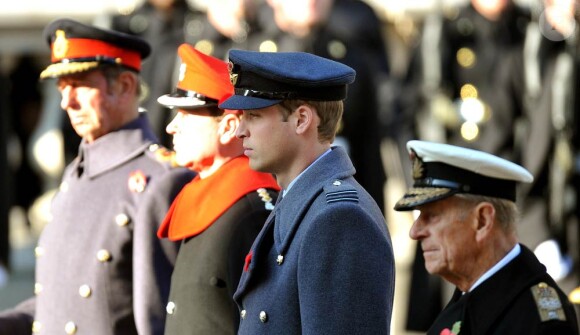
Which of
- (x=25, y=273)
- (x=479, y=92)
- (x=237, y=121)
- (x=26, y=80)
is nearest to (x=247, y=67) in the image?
(x=237, y=121)

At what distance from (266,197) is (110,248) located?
73cm

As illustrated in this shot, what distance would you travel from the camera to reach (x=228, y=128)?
6176 millimetres

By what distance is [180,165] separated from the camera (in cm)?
647

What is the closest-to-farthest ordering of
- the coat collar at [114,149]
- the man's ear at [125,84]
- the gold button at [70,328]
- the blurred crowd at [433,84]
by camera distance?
the gold button at [70,328]
the coat collar at [114,149]
the man's ear at [125,84]
the blurred crowd at [433,84]

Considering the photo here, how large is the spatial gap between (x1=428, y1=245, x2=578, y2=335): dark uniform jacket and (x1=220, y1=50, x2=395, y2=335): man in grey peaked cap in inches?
17.2

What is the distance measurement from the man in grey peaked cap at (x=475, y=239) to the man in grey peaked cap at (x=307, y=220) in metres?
0.47

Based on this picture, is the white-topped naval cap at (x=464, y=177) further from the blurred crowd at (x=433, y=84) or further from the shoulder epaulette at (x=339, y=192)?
the blurred crowd at (x=433, y=84)

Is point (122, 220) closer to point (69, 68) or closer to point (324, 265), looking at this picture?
point (69, 68)

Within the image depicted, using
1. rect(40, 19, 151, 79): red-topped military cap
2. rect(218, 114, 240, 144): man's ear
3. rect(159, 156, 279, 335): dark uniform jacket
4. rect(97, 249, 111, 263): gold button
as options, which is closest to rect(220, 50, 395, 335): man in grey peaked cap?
rect(159, 156, 279, 335): dark uniform jacket

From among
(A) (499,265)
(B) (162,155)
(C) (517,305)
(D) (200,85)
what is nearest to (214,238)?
(D) (200,85)

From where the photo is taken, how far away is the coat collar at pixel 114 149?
675 centimetres

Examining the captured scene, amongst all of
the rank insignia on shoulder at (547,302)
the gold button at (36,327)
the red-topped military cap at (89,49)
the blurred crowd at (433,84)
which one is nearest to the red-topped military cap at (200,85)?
the red-topped military cap at (89,49)

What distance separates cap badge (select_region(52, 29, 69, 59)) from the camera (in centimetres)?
694

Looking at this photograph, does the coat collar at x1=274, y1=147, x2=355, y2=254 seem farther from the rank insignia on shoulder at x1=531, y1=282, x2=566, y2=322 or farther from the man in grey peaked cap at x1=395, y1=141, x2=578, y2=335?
the rank insignia on shoulder at x1=531, y1=282, x2=566, y2=322
